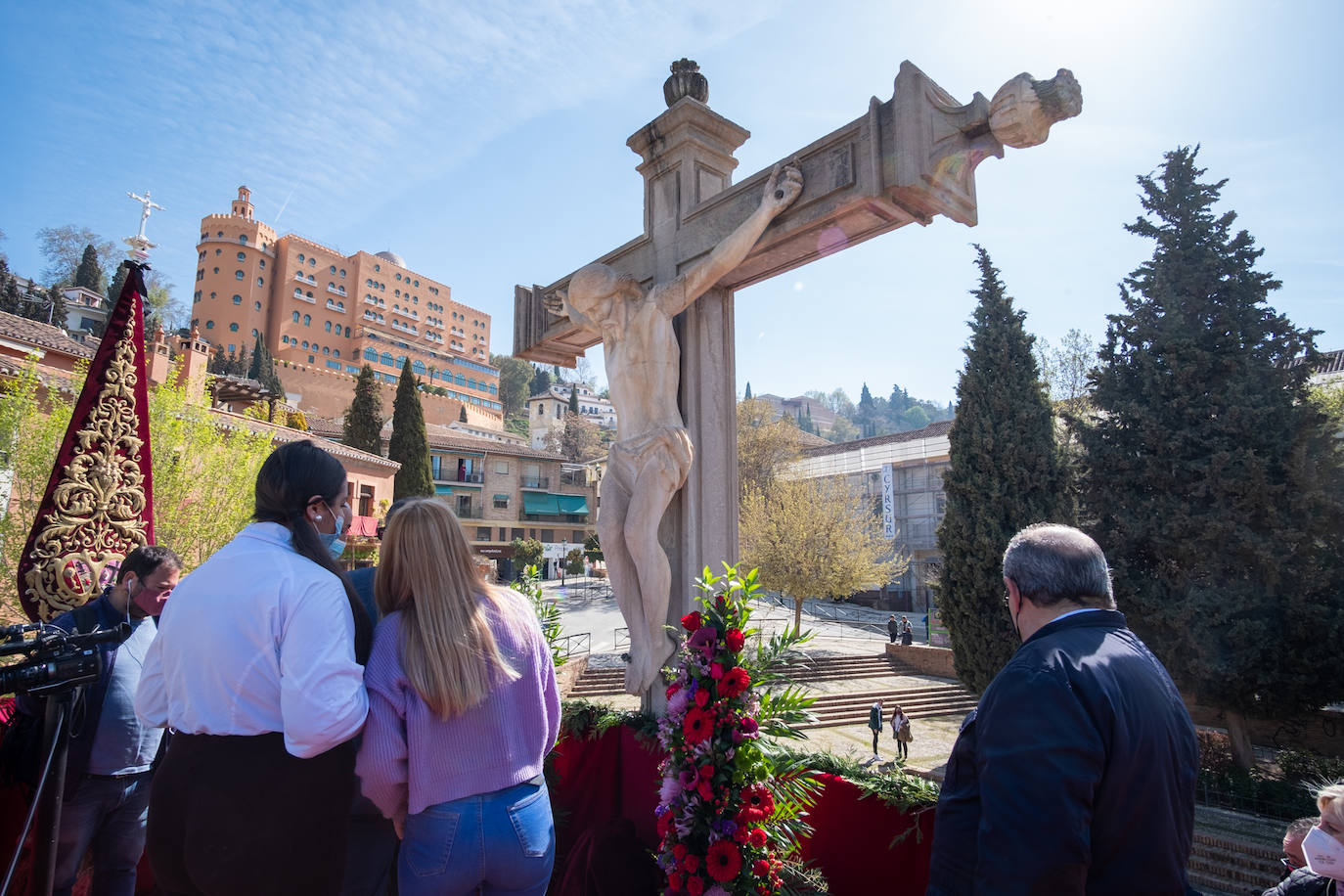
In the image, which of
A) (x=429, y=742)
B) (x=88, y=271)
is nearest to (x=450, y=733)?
(x=429, y=742)

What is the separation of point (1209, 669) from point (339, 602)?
1409 centimetres

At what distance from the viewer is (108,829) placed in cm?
292

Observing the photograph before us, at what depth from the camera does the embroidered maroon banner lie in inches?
157

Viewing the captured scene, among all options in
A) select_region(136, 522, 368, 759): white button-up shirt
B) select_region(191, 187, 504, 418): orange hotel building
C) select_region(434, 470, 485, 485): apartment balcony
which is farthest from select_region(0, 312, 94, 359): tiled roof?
select_region(191, 187, 504, 418): orange hotel building

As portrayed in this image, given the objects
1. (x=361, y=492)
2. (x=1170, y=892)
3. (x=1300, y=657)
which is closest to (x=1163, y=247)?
(x=1300, y=657)

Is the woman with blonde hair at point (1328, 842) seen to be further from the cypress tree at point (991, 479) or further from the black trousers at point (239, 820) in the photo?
the cypress tree at point (991, 479)

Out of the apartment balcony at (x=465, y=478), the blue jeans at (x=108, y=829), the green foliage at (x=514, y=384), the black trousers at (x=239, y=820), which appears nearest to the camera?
the black trousers at (x=239, y=820)

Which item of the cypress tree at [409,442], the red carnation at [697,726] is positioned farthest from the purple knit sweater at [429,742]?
the cypress tree at [409,442]

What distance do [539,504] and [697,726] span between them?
4481 centimetres

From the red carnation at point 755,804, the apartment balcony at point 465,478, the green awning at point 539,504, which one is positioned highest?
the apartment balcony at point 465,478

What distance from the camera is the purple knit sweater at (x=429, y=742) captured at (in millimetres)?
1646

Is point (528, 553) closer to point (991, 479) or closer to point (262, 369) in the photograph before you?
point (991, 479)

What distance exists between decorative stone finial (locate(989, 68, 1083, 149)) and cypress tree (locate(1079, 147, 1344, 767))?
1211 cm

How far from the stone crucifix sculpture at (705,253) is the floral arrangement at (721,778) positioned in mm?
817
